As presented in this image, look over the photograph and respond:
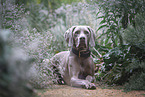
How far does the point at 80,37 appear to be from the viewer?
2.95 meters

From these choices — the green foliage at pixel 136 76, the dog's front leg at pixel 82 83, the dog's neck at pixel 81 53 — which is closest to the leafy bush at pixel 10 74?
the dog's front leg at pixel 82 83

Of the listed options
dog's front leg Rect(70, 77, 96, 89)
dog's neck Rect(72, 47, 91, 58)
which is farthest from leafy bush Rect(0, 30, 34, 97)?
dog's neck Rect(72, 47, 91, 58)

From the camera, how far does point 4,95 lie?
23.0 inches

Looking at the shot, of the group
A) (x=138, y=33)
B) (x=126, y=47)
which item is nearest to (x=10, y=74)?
(x=138, y=33)

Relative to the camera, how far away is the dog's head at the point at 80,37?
297cm

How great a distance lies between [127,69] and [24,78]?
2.77m

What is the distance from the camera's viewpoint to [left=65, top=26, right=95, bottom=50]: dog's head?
297cm

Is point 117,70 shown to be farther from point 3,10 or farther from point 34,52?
point 3,10

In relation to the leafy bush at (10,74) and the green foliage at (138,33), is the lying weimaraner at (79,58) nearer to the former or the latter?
the green foliage at (138,33)

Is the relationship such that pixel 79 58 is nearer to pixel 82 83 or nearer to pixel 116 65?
A: pixel 82 83

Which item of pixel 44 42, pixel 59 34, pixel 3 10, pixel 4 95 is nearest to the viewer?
pixel 4 95

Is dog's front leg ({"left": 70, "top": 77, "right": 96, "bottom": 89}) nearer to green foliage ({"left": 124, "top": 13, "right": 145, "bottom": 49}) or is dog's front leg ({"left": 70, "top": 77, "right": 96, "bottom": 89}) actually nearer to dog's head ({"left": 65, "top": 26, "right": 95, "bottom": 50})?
dog's head ({"left": 65, "top": 26, "right": 95, "bottom": 50})

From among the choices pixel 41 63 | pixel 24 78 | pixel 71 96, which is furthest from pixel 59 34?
pixel 24 78

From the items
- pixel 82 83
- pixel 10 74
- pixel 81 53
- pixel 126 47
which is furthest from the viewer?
pixel 126 47
